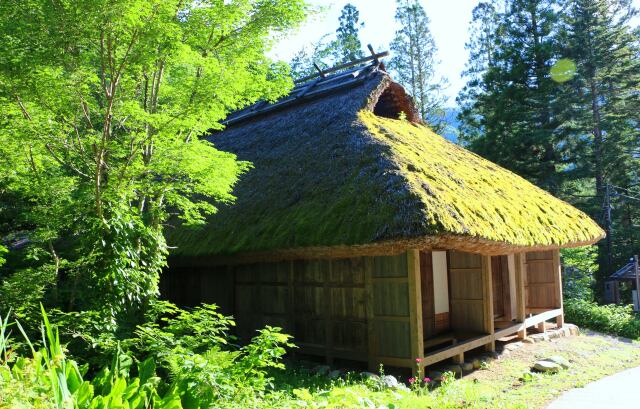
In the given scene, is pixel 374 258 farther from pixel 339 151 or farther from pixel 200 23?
pixel 200 23

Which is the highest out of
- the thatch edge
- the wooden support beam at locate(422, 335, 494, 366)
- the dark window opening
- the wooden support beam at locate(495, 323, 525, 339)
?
the dark window opening

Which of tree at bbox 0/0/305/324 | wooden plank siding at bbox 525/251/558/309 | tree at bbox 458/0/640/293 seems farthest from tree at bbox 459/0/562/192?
tree at bbox 0/0/305/324

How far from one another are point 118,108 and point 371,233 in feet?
10.2

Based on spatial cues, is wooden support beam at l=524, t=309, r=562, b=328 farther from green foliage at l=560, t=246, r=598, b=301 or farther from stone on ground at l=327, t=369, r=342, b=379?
green foliage at l=560, t=246, r=598, b=301

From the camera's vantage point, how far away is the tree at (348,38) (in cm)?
2420

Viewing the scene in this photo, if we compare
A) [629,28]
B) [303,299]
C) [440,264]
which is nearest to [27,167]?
[303,299]

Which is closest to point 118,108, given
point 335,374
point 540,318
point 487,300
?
point 335,374

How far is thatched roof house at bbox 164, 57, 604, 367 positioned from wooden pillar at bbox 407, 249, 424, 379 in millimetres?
13

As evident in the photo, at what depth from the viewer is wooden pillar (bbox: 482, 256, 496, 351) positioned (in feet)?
25.4

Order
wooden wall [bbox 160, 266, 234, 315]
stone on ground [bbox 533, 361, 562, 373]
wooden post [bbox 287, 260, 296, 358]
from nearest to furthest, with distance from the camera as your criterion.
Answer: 1. stone on ground [bbox 533, 361, 562, 373]
2. wooden post [bbox 287, 260, 296, 358]
3. wooden wall [bbox 160, 266, 234, 315]

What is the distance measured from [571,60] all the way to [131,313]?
1941 cm

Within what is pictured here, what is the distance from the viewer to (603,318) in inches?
465

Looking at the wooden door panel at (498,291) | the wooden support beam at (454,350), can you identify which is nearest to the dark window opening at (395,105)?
the wooden door panel at (498,291)

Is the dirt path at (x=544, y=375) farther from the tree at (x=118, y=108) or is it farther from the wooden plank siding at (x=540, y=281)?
the tree at (x=118, y=108)
